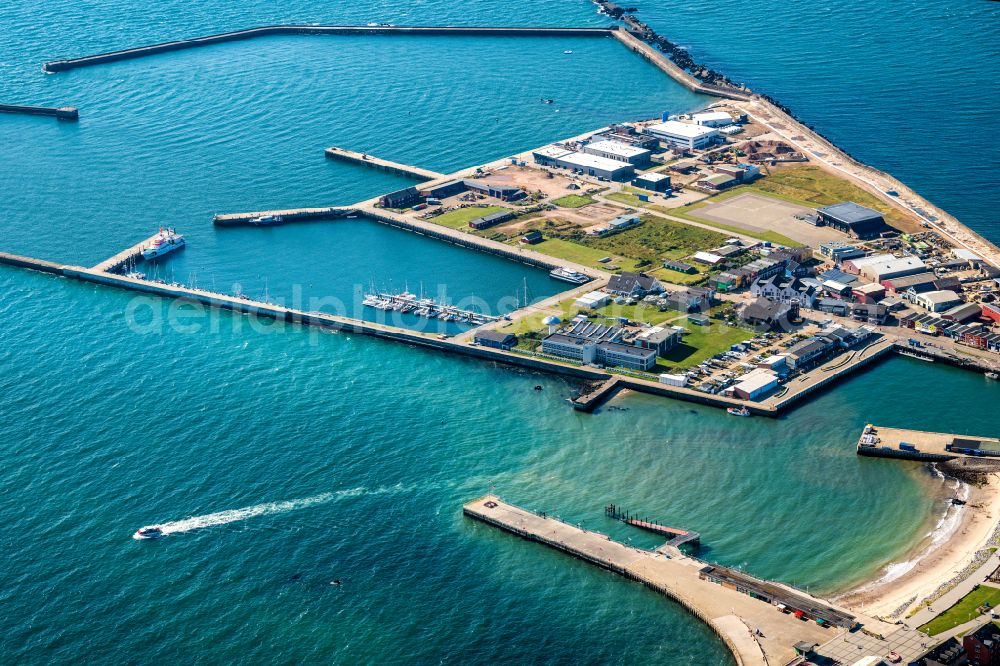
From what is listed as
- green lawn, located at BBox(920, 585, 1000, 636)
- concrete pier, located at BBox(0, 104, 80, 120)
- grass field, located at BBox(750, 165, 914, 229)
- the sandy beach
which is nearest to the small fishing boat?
the sandy beach

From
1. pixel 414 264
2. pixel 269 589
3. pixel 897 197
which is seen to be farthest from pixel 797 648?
pixel 897 197

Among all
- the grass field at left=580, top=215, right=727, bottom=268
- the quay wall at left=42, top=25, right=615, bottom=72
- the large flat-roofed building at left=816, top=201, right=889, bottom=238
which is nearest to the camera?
the grass field at left=580, top=215, right=727, bottom=268

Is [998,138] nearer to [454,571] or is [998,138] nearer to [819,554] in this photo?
[819,554]

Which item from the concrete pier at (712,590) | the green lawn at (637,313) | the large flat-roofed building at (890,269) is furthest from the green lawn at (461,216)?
the concrete pier at (712,590)

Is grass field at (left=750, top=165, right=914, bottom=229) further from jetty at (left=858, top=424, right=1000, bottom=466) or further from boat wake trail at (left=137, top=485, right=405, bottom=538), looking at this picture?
boat wake trail at (left=137, top=485, right=405, bottom=538)

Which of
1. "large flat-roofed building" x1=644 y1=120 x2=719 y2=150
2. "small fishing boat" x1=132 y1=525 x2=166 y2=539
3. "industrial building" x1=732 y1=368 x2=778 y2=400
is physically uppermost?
"large flat-roofed building" x1=644 y1=120 x2=719 y2=150

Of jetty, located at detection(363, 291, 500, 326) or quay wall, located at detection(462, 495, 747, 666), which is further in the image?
jetty, located at detection(363, 291, 500, 326)
